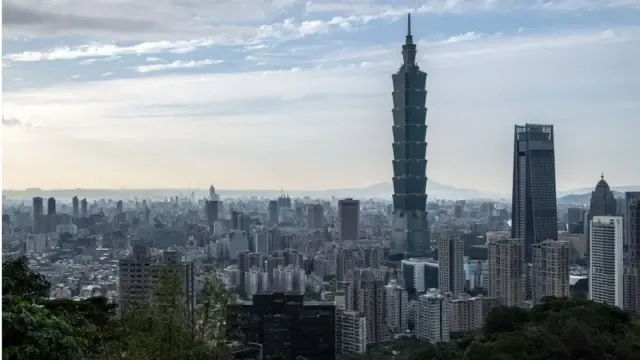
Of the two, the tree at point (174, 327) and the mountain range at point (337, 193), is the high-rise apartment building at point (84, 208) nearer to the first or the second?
the mountain range at point (337, 193)

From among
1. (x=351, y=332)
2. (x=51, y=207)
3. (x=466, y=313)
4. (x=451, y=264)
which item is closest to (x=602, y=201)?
(x=451, y=264)

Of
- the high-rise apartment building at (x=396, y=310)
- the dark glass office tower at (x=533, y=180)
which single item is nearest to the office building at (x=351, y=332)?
the high-rise apartment building at (x=396, y=310)

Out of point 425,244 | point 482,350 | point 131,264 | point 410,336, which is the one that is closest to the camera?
point 482,350

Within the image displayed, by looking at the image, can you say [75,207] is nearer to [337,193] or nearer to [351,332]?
[351,332]

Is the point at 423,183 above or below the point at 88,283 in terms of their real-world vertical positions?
above

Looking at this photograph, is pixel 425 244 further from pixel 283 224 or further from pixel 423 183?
pixel 283 224

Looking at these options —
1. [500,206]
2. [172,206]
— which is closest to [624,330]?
[172,206]
